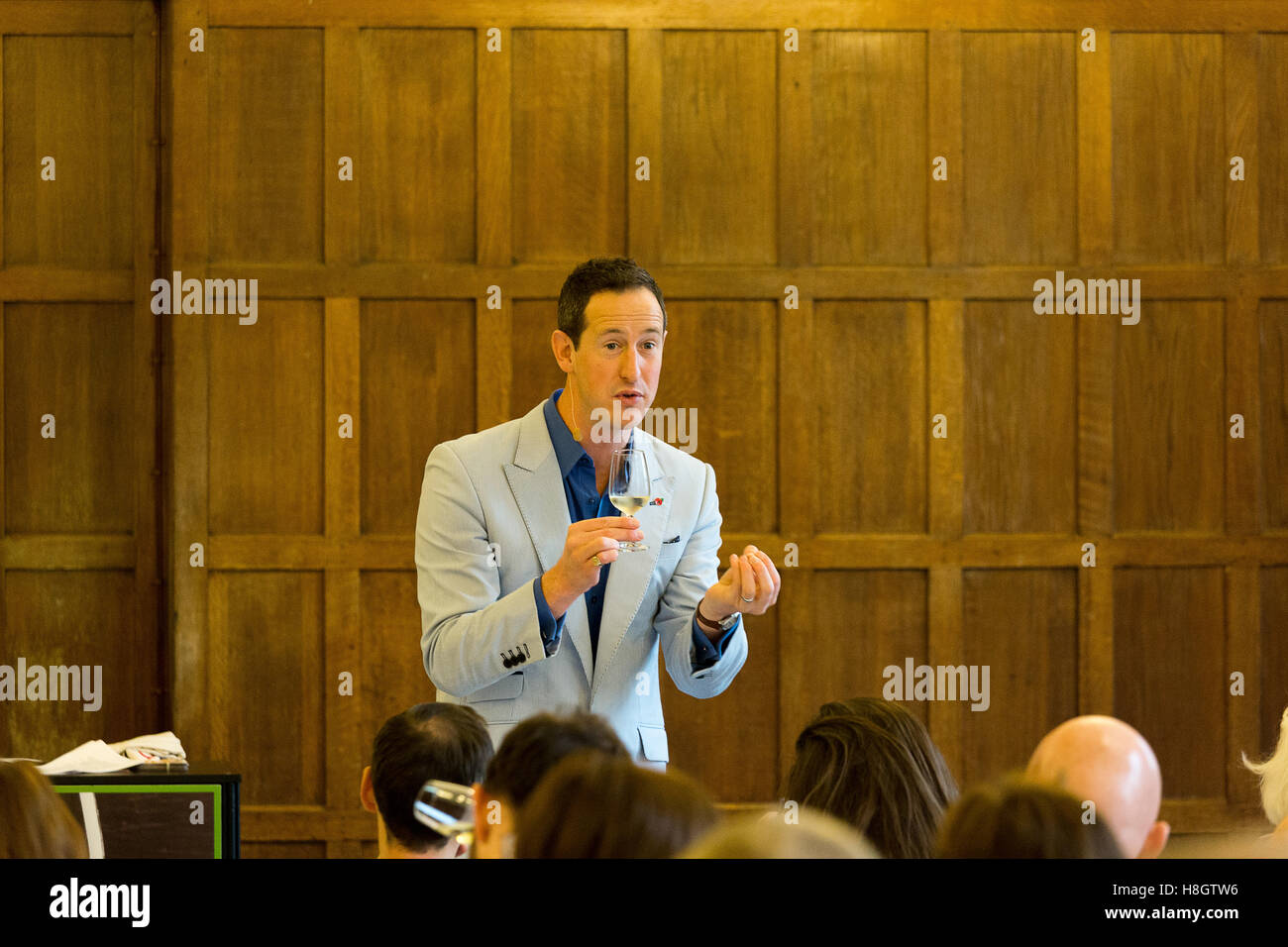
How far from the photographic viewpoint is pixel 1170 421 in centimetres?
493

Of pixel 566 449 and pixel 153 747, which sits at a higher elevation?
pixel 566 449

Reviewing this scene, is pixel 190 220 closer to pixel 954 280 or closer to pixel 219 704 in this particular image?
pixel 219 704

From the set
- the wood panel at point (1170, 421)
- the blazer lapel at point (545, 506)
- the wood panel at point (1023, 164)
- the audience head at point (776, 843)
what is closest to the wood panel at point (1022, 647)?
the wood panel at point (1170, 421)

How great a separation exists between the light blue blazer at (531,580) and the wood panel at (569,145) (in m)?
2.08

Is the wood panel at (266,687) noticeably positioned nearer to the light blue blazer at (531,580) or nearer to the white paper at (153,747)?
the white paper at (153,747)

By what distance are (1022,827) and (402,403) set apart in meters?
3.88

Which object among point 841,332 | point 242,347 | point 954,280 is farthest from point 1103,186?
Answer: point 242,347

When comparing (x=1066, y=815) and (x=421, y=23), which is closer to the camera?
(x=1066, y=815)

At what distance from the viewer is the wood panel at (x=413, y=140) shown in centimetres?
478

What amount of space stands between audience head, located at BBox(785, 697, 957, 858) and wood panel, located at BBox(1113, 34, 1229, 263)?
354 cm

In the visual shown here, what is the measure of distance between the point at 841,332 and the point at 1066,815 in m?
3.85

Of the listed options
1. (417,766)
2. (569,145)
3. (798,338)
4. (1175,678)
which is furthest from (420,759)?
(1175,678)

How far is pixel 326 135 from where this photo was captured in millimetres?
4770

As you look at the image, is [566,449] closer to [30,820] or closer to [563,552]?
[563,552]
